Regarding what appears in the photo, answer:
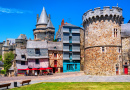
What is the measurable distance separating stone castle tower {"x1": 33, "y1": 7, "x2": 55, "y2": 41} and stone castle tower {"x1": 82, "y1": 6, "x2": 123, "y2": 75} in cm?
2562

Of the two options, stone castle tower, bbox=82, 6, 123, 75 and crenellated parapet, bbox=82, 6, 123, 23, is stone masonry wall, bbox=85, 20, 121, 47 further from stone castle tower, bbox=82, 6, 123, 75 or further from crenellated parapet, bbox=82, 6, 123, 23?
crenellated parapet, bbox=82, 6, 123, 23

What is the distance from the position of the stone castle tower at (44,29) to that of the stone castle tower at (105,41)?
25.6m

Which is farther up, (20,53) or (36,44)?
(36,44)

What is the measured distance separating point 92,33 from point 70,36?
51.7 feet

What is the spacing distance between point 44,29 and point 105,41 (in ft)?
99.7

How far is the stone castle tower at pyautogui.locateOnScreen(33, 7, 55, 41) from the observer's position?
5716 cm

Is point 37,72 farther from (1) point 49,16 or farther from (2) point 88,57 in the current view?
(1) point 49,16

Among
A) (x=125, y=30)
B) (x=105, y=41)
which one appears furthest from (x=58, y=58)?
(x=125, y=30)

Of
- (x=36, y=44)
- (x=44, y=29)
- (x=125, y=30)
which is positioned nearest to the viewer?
(x=125, y=30)

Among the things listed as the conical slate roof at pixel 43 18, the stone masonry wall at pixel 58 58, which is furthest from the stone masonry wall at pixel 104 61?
the conical slate roof at pixel 43 18

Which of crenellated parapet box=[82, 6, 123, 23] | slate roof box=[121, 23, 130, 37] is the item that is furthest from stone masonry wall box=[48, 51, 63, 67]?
slate roof box=[121, 23, 130, 37]

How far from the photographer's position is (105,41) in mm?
32312

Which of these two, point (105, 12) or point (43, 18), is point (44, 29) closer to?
point (43, 18)

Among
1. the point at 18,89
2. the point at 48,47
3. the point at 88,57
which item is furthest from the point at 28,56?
the point at 18,89
